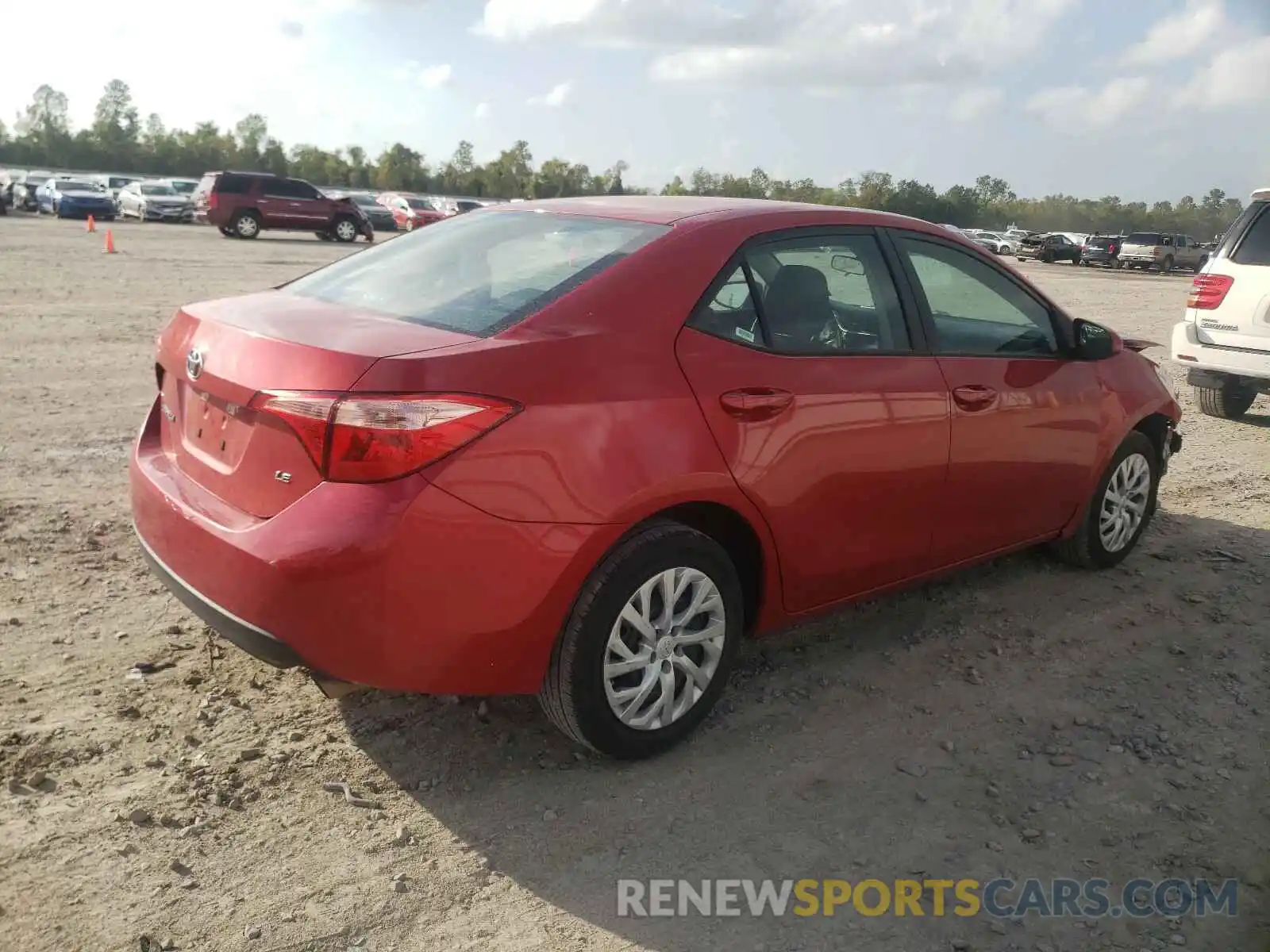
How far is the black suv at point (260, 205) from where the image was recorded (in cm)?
3127

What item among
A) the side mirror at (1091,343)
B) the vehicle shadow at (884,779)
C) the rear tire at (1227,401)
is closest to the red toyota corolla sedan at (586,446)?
the vehicle shadow at (884,779)

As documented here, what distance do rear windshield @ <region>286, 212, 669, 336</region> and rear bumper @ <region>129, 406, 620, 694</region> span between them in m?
0.61

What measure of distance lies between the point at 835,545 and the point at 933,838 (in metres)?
1.06

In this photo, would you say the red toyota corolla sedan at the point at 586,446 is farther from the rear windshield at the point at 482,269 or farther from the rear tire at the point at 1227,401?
the rear tire at the point at 1227,401

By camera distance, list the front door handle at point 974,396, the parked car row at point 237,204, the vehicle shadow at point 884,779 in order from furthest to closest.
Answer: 1. the parked car row at point 237,204
2. the front door handle at point 974,396
3. the vehicle shadow at point 884,779

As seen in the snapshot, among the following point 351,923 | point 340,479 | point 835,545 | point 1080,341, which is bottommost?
point 351,923

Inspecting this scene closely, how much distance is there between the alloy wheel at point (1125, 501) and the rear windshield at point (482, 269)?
289 centimetres

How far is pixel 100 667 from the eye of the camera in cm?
379

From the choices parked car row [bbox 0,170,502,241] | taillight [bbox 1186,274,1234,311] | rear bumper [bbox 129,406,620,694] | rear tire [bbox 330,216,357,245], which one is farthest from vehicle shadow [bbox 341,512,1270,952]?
rear tire [bbox 330,216,357,245]

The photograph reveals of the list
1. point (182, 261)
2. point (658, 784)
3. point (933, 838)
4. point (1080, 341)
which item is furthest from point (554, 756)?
point (182, 261)

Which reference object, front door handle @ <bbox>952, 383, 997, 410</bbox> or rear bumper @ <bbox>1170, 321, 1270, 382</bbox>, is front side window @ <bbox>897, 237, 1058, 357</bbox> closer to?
front door handle @ <bbox>952, 383, 997, 410</bbox>

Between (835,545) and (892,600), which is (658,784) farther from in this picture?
(892,600)

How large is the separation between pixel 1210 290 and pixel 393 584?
7.83 metres

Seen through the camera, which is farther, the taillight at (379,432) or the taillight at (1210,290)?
the taillight at (1210,290)
